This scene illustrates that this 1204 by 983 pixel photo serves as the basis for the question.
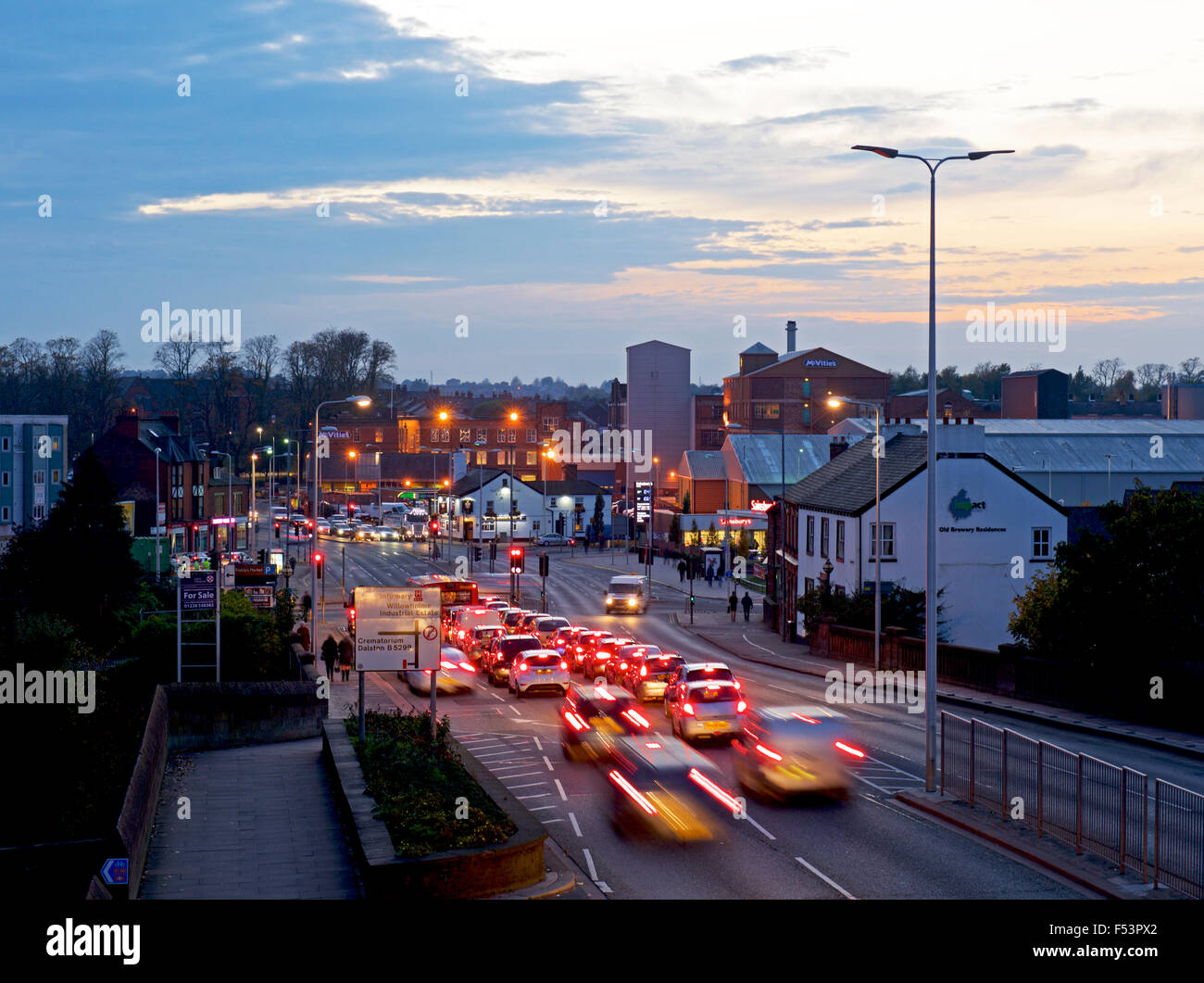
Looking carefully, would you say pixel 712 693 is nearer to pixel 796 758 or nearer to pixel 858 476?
pixel 796 758

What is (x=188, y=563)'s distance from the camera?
256 ft

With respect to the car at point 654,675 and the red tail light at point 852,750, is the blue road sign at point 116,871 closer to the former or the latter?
the red tail light at point 852,750

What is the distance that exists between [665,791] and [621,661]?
17212 mm

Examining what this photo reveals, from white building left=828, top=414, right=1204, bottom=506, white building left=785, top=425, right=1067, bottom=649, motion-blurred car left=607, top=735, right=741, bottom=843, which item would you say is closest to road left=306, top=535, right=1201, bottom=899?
motion-blurred car left=607, top=735, right=741, bottom=843

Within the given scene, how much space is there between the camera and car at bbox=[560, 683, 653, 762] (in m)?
29.2

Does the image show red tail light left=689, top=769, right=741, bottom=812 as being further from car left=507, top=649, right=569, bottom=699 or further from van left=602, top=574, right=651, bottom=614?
van left=602, top=574, right=651, bottom=614

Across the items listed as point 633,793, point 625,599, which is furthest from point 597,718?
point 625,599

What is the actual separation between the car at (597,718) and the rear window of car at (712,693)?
244 cm

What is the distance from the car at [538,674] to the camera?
126 ft

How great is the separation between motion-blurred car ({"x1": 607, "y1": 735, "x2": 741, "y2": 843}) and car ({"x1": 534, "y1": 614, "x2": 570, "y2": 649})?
814 inches

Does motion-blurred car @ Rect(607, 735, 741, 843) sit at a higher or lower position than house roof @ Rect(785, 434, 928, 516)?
lower

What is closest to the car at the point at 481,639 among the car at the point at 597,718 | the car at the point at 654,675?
the car at the point at 654,675
